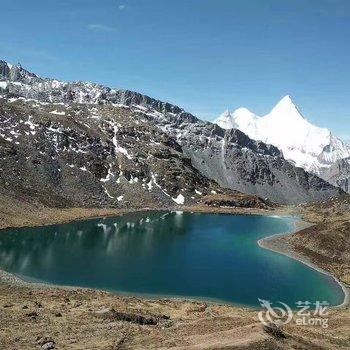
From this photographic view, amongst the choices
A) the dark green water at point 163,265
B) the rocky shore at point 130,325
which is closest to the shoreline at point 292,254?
the dark green water at point 163,265

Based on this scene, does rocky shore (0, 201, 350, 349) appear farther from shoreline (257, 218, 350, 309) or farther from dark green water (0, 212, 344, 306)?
shoreline (257, 218, 350, 309)

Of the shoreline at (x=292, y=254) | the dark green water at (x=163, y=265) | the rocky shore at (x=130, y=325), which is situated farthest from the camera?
the shoreline at (x=292, y=254)

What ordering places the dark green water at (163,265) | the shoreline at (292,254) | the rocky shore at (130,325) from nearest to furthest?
the rocky shore at (130,325) → the dark green water at (163,265) → the shoreline at (292,254)

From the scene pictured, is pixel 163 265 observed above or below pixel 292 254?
below

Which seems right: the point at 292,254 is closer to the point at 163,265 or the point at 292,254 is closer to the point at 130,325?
the point at 163,265

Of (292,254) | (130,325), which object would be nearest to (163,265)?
(292,254)

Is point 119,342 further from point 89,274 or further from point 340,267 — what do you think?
point 340,267

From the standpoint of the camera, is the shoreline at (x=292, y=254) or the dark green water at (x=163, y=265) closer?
the dark green water at (x=163, y=265)

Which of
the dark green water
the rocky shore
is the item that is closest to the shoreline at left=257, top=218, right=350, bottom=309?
the dark green water

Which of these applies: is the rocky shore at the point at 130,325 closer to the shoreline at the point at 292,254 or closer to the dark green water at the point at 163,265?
the dark green water at the point at 163,265
